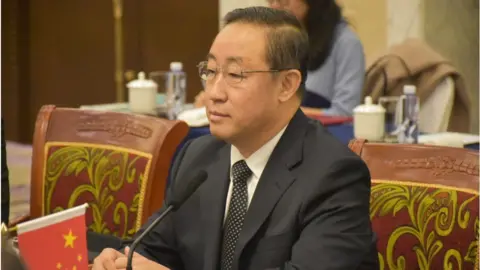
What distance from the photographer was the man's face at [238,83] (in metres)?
1.48

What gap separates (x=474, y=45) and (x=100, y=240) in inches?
115

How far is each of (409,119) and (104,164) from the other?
1.22 metres

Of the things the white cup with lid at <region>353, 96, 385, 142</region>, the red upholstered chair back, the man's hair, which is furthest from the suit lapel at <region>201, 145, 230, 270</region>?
the white cup with lid at <region>353, 96, 385, 142</region>

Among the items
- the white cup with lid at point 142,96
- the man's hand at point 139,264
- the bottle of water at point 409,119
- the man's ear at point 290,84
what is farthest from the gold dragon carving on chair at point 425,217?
the white cup with lid at point 142,96

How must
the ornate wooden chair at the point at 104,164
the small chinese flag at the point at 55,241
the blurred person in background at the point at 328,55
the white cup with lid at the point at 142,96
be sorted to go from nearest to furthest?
the small chinese flag at the point at 55,241 < the ornate wooden chair at the point at 104,164 < the white cup with lid at the point at 142,96 < the blurred person in background at the point at 328,55

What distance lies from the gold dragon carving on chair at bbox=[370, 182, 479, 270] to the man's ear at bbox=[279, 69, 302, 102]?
324mm

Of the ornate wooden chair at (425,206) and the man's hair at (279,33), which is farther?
the ornate wooden chair at (425,206)

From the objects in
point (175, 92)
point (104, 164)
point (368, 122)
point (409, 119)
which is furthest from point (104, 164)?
point (175, 92)

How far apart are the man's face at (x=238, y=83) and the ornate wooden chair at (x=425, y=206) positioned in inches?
14.5

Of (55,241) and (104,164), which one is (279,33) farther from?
(104,164)

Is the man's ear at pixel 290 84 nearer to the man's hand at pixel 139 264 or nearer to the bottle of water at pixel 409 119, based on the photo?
the man's hand at pixel 139 264

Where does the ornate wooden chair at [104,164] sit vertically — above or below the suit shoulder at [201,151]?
below

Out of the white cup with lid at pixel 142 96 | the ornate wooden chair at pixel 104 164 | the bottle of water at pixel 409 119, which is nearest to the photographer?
the ornate wooden chair at pixel 104 164

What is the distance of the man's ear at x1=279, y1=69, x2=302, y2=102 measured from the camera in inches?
59.8
